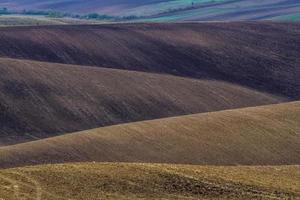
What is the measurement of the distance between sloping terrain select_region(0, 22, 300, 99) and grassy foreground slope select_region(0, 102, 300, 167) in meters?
25.6

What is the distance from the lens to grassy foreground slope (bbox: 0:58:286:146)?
67250 millimetres

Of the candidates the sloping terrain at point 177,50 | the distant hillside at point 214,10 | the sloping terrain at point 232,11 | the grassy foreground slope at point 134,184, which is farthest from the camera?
the distant hillside at point 214,10

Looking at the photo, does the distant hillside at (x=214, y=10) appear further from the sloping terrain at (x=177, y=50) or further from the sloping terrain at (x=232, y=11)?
the sloping terrain at (x=177, y=50)

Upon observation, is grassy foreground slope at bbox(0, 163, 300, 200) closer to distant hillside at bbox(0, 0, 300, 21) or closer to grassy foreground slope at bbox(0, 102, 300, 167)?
grassy foreground slope at bbox(0, 102, 300, 167)

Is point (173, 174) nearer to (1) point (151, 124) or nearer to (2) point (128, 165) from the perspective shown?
(2) point (128, 165)

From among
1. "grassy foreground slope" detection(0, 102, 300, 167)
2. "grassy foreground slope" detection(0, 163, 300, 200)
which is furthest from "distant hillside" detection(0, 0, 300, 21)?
"grassy foreground slope" detection(0, 163, 300, 200)

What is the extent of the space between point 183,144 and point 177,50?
4243 cm

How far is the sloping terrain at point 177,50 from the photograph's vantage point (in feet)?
295

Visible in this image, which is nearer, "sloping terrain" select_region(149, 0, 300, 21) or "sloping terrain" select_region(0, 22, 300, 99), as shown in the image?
"sloping terrain" select_region(0, 22, 300, 99)

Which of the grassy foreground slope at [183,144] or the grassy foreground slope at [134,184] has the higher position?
the grassy foreground slope at [134,184]

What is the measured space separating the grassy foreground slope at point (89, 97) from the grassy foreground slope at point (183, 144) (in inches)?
364

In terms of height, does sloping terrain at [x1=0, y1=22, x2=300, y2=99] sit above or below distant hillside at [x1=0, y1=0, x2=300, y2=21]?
above

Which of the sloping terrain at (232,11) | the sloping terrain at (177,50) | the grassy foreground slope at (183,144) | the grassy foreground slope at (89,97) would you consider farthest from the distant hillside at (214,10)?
the grassy foreground slope at (183,144)

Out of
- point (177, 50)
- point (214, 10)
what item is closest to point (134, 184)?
point (177, 50)
